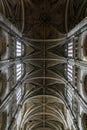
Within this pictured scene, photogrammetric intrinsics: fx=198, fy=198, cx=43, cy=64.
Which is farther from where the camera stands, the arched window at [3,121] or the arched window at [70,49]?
the arched window at [70,49]

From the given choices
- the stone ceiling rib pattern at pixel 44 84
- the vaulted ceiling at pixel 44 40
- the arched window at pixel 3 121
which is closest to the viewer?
the arched window at pixel 3 121

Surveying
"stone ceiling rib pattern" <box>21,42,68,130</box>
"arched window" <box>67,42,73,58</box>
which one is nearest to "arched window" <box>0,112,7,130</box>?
"stone ceiling rib pattern" <box>21,42,68,130</box>

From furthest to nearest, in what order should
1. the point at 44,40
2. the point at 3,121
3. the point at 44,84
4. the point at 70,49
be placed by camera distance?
1. the point at 44,84
2. the point at 44,40
3. the point at 70,49
4. the point at 3,121

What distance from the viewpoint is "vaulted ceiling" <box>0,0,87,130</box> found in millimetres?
27953

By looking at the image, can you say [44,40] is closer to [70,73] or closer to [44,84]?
[70,73]

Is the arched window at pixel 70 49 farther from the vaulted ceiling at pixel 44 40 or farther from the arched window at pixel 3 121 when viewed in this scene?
the arched window at pixel 3 121

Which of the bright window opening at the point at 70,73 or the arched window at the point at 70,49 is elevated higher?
the arched window at the point at 70,49

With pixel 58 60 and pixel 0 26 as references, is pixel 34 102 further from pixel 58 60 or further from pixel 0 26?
A: pixel 0 26

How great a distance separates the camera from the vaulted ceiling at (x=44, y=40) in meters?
28.0

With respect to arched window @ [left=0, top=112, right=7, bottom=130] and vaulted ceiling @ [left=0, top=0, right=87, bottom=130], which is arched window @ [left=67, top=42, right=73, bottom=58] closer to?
vaulted ceiling @ [left=0, top=0, right=87, bottom=130]

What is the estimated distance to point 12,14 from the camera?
2811 cm

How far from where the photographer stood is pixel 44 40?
2988 cm

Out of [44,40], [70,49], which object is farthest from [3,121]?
A: [44,40]

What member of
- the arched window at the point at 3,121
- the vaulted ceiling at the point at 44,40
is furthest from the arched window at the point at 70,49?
the arched window at the point at 3,121
